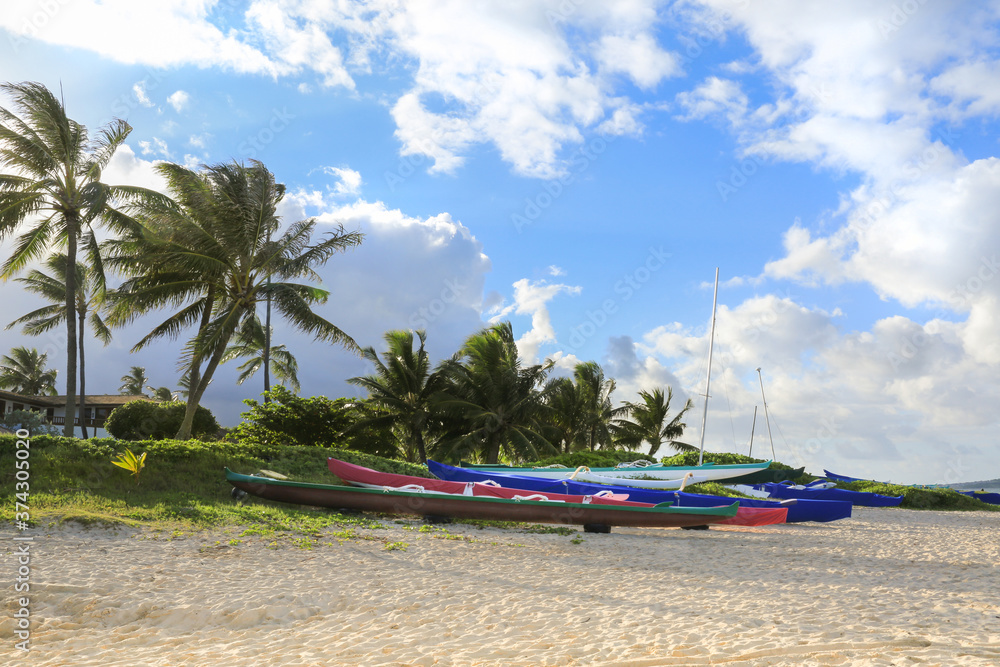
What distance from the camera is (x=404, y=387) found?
2448cm

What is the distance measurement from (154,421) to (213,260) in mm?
13263

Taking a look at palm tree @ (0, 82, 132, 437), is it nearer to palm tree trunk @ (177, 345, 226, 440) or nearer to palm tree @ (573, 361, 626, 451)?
palm tree trunk @ (177, 345, 226, 440)

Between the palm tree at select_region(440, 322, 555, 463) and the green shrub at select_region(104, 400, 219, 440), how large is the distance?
1061 cm

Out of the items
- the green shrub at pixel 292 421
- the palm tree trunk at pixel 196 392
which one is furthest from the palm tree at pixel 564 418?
the palm tree trunk at pixel 196 392

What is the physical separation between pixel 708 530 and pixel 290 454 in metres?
9.61

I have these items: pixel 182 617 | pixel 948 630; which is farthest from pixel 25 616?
pixel 948 630

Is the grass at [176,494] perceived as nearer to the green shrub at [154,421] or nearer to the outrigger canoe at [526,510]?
the outrigger canoe at [526,510]

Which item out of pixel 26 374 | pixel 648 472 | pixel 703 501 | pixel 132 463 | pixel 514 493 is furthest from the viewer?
pixel 26 374

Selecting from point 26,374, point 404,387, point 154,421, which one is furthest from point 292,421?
point 26,374

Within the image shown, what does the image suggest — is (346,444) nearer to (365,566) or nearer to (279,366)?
(279,366)

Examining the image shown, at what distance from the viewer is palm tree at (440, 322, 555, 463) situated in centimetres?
2373

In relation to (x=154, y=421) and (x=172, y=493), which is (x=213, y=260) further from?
(x=154, y=421)

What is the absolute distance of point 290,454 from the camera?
15445 millimetres

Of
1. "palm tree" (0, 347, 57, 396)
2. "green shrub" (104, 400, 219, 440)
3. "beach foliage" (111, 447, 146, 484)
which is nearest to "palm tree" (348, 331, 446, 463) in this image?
"green shrub" (104, 400, 219, 440)
